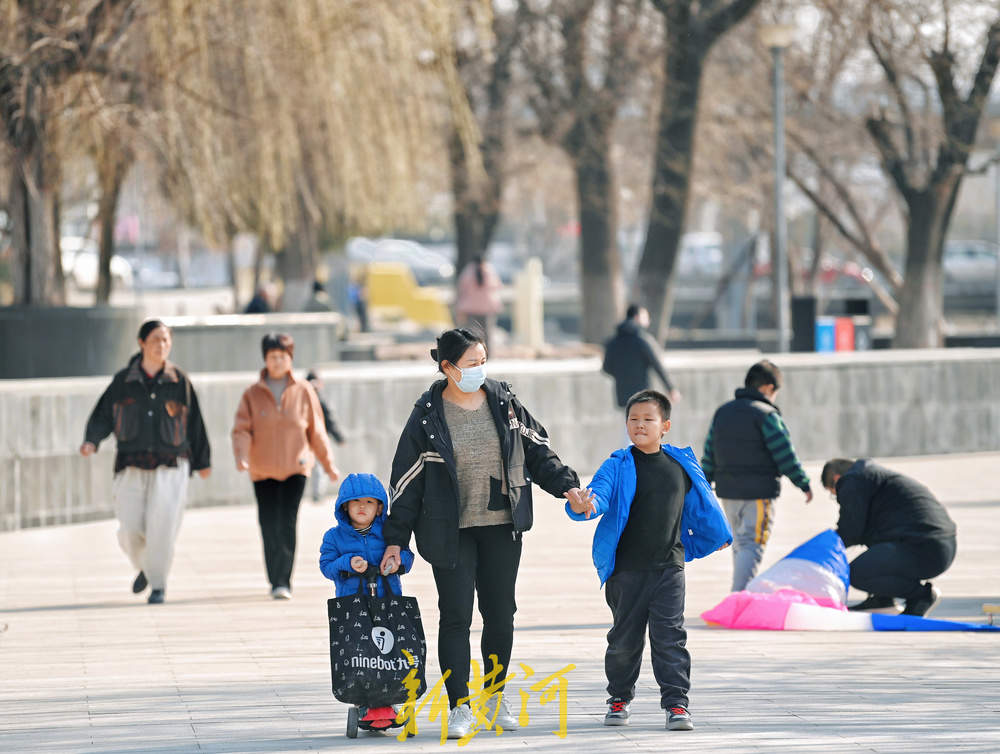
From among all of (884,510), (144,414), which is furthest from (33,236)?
(884,510)

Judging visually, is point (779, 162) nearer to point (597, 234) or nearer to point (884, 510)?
point (597, 234)

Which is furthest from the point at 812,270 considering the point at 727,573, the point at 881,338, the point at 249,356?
the point at 727,573

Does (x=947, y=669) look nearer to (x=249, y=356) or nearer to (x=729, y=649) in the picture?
(x=729, y=649)

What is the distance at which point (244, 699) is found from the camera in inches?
310

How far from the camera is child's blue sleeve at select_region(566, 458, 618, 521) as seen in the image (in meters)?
6.96

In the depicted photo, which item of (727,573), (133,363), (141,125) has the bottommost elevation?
(727,573)

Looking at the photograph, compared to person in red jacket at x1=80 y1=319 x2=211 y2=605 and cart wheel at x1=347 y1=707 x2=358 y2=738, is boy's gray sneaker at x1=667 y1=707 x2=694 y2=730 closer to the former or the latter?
cart wheel at x1=347 y1=707 x2=358 y2=738

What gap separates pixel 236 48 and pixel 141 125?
4.49 feet

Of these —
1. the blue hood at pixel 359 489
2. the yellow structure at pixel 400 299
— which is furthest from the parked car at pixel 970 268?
the blue hood at pixel 359 489

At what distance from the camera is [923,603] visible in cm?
1027

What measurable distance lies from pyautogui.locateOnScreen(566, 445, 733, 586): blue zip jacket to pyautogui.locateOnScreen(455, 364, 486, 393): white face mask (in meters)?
0.55

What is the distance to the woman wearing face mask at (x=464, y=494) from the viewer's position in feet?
22.6

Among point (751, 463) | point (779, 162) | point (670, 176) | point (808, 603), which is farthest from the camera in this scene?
point (670, 176)

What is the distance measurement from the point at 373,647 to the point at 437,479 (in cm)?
66
